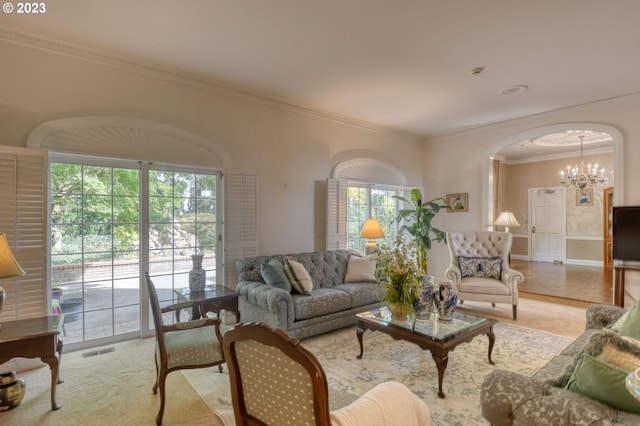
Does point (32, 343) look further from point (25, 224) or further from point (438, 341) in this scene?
point (438, 341)

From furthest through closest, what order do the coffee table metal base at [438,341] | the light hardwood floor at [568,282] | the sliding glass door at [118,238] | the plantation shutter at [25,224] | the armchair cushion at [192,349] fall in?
the light hardwood floor at [568,282], the sliding glass door at [118,238], the plantation shutter at [25,224], the coffee table metal base at [438,341], the armchair cushion at [192,349]

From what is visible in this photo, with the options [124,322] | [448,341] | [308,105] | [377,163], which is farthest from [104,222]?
[377,163]

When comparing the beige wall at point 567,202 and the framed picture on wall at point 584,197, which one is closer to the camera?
the beige wall at point 567,202

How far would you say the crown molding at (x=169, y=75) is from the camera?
3000mm

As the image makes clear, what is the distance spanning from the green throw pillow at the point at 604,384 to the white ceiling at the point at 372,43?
2.59 metres

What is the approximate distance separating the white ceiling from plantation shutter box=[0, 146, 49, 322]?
119 cm

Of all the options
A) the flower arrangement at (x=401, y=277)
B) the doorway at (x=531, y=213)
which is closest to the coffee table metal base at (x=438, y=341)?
the flower arrangement at (x=401, y=277)

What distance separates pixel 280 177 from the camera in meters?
4.68

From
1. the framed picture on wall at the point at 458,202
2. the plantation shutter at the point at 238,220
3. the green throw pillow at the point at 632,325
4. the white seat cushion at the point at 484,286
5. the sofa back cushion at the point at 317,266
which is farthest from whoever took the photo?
the framed picture on wall at the point at 458,202

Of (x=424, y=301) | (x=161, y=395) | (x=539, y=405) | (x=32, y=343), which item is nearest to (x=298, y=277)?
(x=424, y=301)

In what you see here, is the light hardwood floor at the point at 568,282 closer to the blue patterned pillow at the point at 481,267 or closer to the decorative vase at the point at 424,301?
the blue patterned pillow at the point at 481,267

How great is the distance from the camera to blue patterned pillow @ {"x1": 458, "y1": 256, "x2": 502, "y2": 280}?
459 centimetres

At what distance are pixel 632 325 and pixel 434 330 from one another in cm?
122

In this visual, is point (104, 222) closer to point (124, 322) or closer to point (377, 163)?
point (124, 322)
